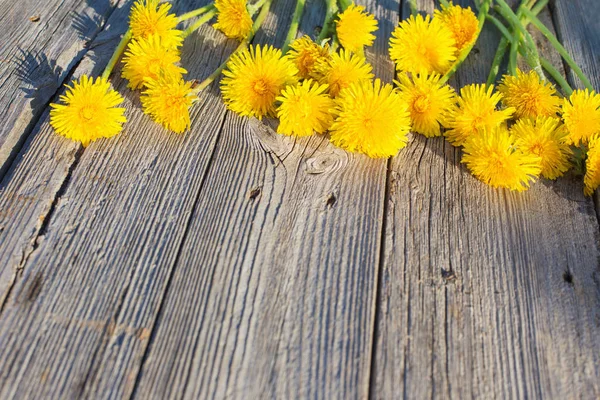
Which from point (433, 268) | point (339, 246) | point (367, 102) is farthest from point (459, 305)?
point (367, 102)

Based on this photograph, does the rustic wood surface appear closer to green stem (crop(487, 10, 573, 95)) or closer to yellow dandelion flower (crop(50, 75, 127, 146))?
yellow dandelion flower (crop(50, 75, 127, 146))

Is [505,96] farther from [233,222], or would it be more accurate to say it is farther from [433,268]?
[233,222]

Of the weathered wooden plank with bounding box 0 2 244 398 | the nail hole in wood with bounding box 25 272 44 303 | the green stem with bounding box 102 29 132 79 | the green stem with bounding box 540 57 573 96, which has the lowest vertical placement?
the nail hole in wood with bounding box 25 272 44 303

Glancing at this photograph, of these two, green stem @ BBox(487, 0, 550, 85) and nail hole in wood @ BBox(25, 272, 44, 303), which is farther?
green stem @ BBox(487, 0, 550, 85)

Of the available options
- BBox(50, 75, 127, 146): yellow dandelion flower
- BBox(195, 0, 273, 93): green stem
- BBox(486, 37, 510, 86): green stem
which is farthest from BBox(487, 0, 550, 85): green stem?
BBox(50, 75, 127, 146): yellow dandelion flower

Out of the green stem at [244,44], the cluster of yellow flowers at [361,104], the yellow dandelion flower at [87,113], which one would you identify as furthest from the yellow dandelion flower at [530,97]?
the yellow dandelion flower at [87,113]

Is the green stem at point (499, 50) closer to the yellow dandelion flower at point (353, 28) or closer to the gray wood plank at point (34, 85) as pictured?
the yellow dandelion flower at point (353, 28)

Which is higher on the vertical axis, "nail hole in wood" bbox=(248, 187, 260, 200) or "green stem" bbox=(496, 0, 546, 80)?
"green stem" bbox=(496, 0, 546, 80)
